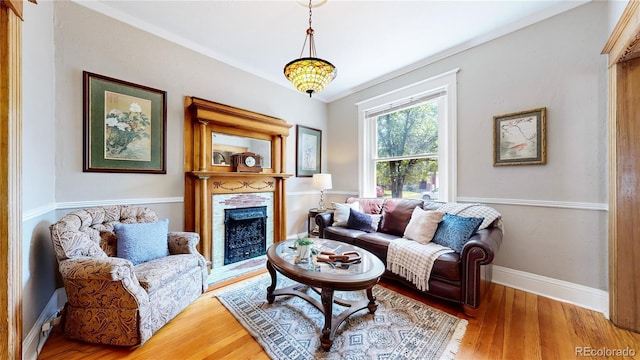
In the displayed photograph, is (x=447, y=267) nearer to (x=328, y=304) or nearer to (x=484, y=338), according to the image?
(x=484, y=338)

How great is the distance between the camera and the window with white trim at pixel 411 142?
2.98 meters

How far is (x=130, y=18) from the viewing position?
2.36 metres

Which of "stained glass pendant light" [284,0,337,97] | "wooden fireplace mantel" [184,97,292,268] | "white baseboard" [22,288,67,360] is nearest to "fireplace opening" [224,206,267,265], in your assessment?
"wooden fireplace mantel" [184,97,292,268]

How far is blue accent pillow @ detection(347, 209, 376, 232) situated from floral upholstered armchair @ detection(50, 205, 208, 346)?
185cm

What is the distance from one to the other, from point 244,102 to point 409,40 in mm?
2327

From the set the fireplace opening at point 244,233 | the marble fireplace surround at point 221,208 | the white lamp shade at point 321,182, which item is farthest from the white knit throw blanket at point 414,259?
the marble fireplace surround at point 221,208

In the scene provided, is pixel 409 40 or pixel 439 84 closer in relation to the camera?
pixel 409 40

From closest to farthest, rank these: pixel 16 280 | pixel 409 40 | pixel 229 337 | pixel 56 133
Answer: pixel 16 280 < pixel 229 337 < pixel 56 133 < pixel 409 40

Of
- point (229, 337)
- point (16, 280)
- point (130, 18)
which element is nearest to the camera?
point (16, 280)

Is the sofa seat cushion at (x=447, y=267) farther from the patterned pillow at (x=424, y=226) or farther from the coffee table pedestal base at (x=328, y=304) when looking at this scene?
the coffee table pedestal base at (x=328, y=304)

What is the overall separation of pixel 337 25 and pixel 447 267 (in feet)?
8.68

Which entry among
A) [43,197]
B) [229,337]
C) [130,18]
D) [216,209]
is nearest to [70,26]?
[130,18]

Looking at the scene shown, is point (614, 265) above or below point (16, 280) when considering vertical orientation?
below

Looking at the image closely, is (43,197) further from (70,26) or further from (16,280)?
(70,26)
